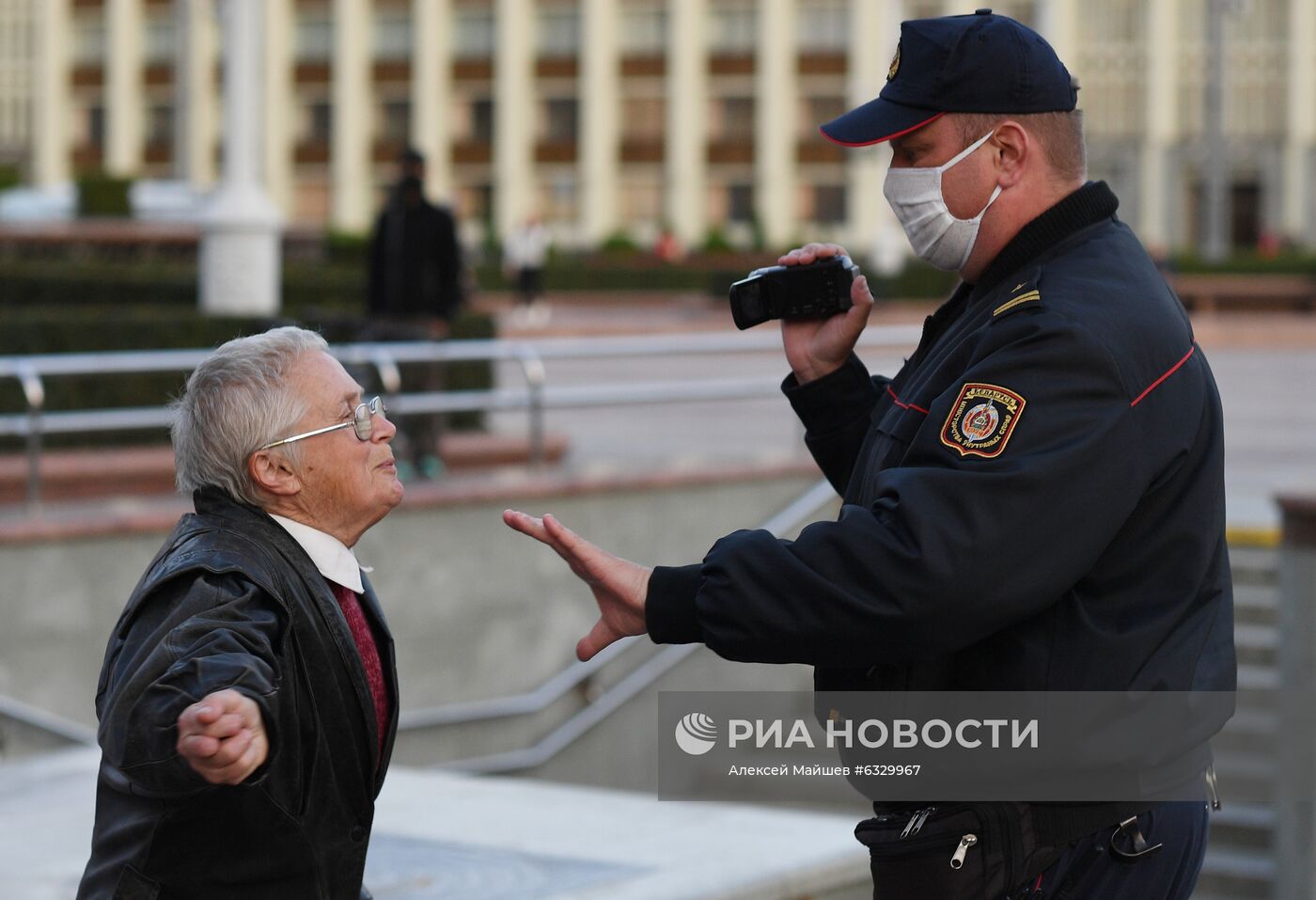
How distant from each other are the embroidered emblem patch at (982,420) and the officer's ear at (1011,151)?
0.38 metres

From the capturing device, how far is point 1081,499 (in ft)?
8.32

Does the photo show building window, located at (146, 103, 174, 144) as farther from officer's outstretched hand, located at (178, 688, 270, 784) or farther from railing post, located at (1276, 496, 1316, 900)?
officer's outstretched hand, located at (178, 688, 270, 784)

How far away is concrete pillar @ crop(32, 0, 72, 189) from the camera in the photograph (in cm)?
7294

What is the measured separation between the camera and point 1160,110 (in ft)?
216

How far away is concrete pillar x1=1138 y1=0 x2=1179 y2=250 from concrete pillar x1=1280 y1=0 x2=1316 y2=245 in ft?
12.2

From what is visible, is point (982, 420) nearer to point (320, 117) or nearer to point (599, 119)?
point (599, 119)

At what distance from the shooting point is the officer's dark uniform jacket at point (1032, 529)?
8.30ft

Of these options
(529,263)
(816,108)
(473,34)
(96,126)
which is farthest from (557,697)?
(96,126)

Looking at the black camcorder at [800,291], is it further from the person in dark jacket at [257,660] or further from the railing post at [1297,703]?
the railing post at [1297,703]

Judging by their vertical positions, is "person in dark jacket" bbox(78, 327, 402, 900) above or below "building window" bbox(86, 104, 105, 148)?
below

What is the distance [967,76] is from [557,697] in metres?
7.99

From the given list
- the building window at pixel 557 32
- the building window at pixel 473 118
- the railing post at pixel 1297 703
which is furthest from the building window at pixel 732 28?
the railing post at pixel 1297 703

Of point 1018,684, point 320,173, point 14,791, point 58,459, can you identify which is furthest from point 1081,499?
point 320,173

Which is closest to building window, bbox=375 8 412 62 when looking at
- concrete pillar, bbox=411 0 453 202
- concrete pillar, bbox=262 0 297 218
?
concrete pillar, bbox=411 0 453 202
